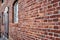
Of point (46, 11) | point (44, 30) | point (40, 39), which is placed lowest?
point (40, 39)

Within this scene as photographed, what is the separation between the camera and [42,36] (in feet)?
12.9

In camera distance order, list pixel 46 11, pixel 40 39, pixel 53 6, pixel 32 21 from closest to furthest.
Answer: pixel 53 6 → pixel 46 11 → pixel 40 39 → pixel 32 21

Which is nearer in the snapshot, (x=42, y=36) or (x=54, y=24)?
(x=54, y=24)

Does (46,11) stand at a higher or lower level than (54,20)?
higher

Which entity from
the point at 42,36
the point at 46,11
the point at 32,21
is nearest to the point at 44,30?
the point at 42,36

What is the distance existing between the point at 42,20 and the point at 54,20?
0.68m

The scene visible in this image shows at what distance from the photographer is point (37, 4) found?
4.40m

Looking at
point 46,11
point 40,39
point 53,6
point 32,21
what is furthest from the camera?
point 32,21

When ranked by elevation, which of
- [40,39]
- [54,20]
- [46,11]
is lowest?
[40,39]

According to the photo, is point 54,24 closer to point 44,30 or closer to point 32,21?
point 44,30

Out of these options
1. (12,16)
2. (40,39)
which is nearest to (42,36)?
(40,39)

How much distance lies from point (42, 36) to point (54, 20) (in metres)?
0.80

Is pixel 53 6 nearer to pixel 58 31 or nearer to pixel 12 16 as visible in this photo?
pixel 58 31

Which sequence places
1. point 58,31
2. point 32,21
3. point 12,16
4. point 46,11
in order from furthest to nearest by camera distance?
point 12,16
point 32,21
point 46,11
point 58,31
